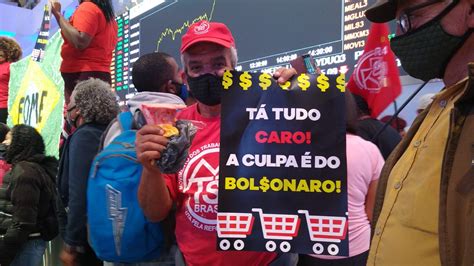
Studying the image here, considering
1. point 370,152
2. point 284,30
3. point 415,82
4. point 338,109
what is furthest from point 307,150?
point 284,30

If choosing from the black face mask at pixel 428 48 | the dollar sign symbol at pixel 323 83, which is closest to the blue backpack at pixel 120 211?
the dollar sign symbol at pixel 323 83

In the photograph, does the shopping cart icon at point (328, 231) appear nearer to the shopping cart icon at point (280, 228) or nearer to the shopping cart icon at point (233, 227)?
the shopping cart icon at point (280, 228)

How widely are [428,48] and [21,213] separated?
2.70 m

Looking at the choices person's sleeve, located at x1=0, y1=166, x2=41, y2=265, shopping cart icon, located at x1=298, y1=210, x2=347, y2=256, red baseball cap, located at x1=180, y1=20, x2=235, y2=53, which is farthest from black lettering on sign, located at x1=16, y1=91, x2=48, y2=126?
shopping cart icon, located at x1=298, y1=210, x2=347, y2=256

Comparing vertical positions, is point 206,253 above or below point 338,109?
below

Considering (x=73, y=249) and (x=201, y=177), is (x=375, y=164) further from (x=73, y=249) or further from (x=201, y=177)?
(x=73, y=249)

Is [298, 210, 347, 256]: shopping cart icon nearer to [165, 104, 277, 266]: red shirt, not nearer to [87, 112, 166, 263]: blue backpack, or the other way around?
[165, 104, 277, 266]: red shirt

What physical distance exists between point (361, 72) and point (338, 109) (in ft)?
4.61

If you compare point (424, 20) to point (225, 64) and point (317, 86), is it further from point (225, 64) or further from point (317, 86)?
point (225, 64)

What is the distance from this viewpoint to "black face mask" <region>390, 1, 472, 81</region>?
1.00 m

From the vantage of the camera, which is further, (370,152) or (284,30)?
(284,30)

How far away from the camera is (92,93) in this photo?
2502 millimetres

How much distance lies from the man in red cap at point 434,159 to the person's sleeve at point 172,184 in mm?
670

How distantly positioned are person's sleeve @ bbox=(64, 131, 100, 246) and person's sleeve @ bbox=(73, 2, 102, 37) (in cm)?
92
